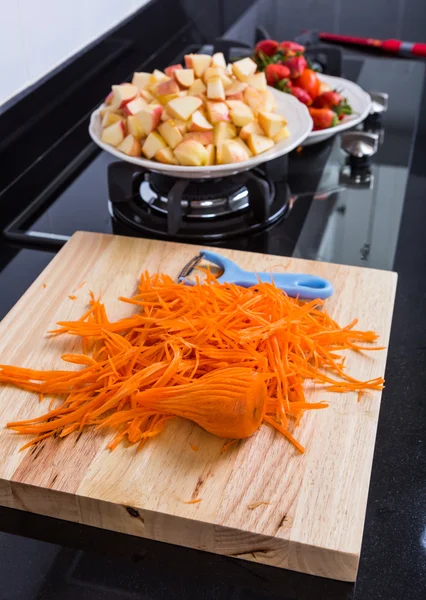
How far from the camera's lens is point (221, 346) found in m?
1.00

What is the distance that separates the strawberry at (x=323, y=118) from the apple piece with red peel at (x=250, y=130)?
1.14 feet

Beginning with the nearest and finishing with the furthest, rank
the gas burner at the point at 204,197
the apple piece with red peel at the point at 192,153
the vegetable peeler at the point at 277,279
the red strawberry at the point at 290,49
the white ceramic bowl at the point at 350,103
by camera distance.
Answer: the vegetable peeler at the point at 277,279 → the apple piece with red peel at the point at 192,153 → the gas burner at the point at 204,197 → the white ceramic bowl at the point at 350,103 → the red strawberry at the point at 290,49

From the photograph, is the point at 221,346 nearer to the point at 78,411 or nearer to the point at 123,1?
the point at 78,411

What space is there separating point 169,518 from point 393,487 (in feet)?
0.99

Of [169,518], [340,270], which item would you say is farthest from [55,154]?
[169,518]

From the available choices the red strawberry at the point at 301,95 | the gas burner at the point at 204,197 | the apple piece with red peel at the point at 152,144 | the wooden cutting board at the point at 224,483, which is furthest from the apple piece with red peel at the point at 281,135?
the wooden cutting board at the point at 224,483

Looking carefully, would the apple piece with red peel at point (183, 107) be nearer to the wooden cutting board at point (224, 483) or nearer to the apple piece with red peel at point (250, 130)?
the apple piece with red peel at point (250, 130)

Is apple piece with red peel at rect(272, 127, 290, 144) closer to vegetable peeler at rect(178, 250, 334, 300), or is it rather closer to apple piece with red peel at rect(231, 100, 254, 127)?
apple piece with red peel at rect(231, 100, 254, 127)

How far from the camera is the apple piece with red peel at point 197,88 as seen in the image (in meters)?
1.43

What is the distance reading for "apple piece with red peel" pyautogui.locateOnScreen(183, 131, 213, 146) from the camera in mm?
1352

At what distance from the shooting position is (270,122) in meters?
1.38

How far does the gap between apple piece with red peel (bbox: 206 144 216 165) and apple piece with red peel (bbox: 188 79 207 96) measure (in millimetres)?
134

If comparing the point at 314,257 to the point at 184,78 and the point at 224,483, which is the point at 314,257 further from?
the point at 224,483

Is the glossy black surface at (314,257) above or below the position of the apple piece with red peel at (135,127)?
below
